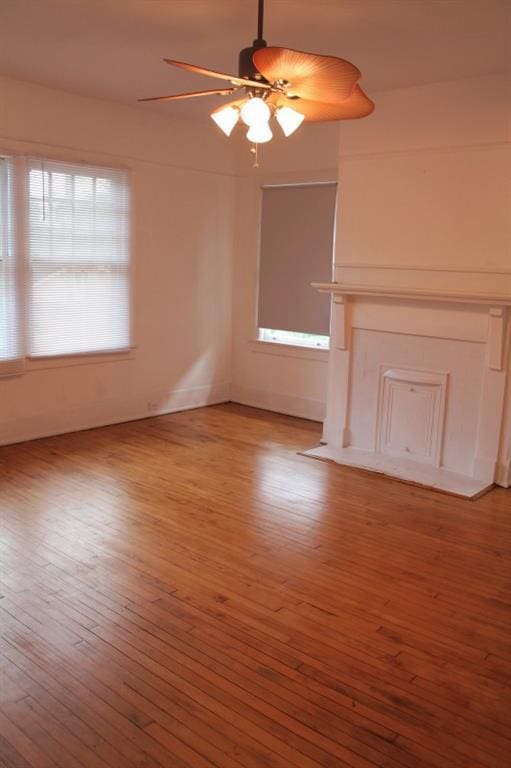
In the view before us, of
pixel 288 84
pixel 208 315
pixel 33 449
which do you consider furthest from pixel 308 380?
pixel 288 84

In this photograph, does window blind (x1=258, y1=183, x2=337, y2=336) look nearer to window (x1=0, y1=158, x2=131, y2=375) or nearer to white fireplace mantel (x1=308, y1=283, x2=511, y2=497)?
white fireplace mantel (x1=308, y1=283, x2=511, y2=497)

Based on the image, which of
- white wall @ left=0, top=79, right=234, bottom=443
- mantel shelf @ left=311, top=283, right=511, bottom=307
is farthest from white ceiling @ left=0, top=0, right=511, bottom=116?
mantel shelf @ left=311, top=283, right=511, bottom=307

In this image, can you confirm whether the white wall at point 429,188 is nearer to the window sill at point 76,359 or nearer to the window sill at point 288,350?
the window sill at point 288,350

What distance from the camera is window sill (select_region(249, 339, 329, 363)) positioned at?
645 centimetres

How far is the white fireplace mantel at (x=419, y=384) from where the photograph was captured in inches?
185

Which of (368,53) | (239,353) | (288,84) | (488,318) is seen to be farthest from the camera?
(239,353)

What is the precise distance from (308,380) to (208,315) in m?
1.28

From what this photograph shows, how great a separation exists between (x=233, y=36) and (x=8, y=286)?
8.51ft

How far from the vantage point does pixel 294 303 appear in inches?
258

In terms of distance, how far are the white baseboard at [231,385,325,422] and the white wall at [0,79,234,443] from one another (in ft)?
0.74

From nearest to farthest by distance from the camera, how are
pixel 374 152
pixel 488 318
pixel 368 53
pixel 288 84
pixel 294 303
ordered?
pixel 288 84, pixel 368 53, pixel 488 318, pixel 374 152, pixel 294 303

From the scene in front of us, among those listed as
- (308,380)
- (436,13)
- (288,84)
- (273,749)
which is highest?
(436,13)

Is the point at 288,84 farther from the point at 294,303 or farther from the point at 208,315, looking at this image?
the point at 208,315

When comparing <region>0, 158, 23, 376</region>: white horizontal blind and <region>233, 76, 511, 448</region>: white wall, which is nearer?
<region>233, 76, 511, 448</region>: white wall
